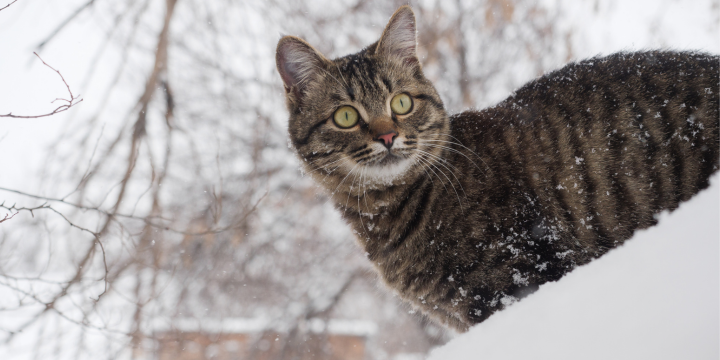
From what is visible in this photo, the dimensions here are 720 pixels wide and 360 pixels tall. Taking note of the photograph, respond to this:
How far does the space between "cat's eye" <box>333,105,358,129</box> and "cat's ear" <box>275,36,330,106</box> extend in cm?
27

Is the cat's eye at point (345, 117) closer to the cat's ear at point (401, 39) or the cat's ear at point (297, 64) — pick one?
the cat's ear at point (297, 64)

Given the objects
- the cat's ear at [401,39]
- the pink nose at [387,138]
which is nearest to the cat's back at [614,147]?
the pink nose at [387,138]

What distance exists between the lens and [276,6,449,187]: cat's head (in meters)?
1.74

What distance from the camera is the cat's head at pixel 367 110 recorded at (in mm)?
1741

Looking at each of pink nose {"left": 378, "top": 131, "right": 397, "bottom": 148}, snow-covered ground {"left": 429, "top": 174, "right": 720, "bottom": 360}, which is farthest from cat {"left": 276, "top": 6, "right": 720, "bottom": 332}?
snow-covered ground {"left": 429, "top": 174, "right": 720, "bottom": 360}

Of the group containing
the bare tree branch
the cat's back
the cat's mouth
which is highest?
the bare tree branch

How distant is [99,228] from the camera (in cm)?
283

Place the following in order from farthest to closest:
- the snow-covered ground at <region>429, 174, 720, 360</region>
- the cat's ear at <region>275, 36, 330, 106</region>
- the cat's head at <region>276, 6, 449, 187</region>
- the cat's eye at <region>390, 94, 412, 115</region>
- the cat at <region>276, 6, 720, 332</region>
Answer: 1. the cat's ear at <region>275, 36, 330, 106</region>
2. the cat's eye at <region>390, 94, 412, 115</region>
3. the cat's head at <region>276, 6, 449, 187</region>
4. the cat at <region>276, 6, 720, 332</region>
5. the snow-covered ground at <region>429, 174, 720, 360</region>

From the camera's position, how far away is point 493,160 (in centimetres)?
181

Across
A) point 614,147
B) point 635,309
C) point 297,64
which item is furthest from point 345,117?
point 635,309

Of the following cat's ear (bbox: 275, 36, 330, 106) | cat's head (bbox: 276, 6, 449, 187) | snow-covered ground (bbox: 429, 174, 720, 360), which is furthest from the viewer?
cat's ear (bbox: 275, 36, 330, 106)

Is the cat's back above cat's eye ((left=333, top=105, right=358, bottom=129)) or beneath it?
beneath

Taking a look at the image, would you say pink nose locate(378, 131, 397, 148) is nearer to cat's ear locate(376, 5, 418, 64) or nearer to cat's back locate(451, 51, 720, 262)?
cat's back locate(451, 51, 720, 262)

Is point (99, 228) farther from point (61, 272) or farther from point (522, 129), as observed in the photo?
point (522, 129)
